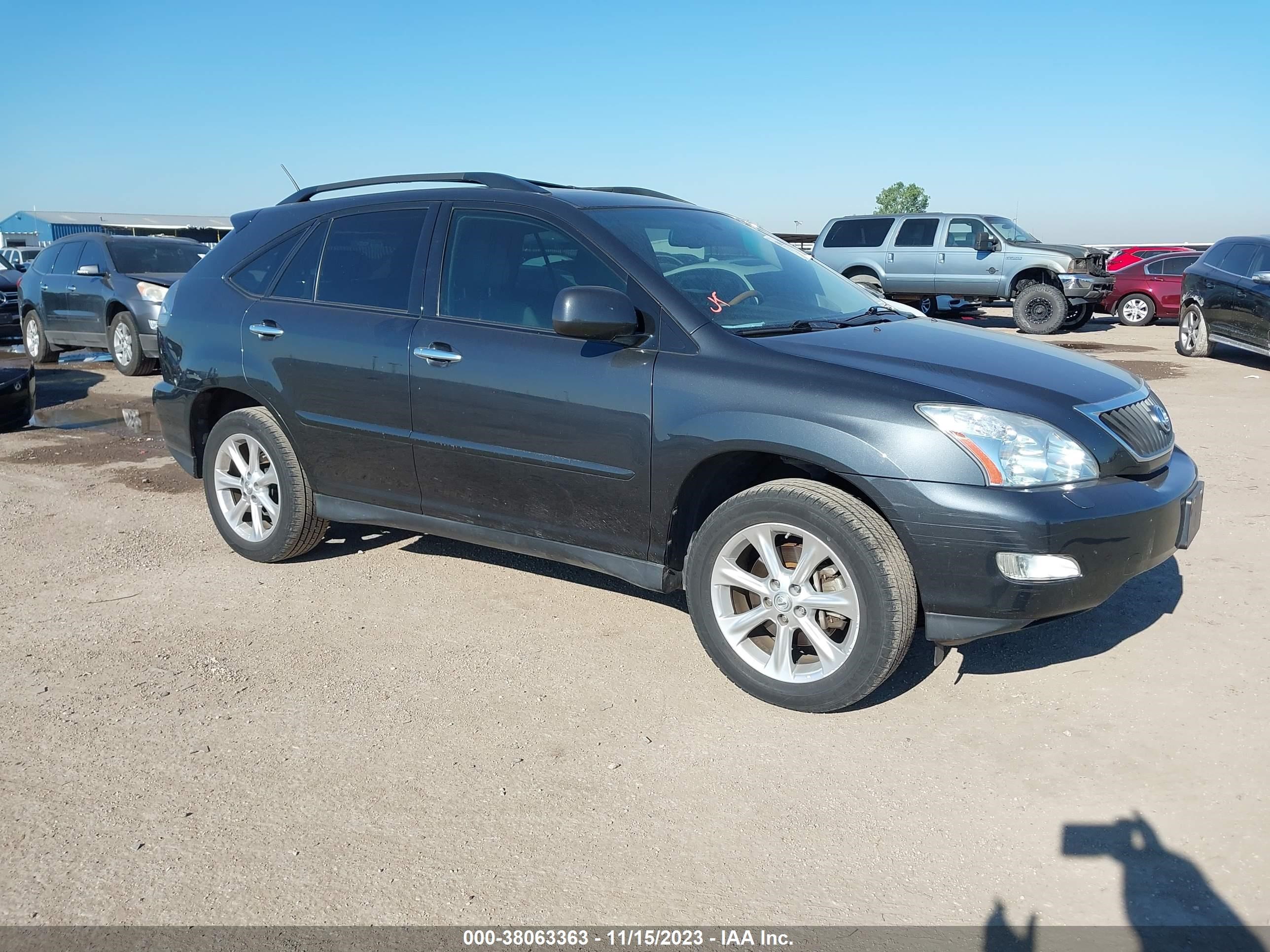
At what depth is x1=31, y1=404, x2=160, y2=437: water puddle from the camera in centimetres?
943

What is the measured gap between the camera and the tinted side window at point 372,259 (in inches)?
184

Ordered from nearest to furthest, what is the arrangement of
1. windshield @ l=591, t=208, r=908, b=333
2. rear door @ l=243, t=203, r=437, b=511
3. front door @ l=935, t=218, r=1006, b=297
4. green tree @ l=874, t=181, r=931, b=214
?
windshield @ l=591, t=208, r=908, b=333, rear door @ l=243, t=203, r=437, b=511, front door @ l=935, t=218, r=1006, b=297, green tree @ l=874, t=181, r=931, b=214

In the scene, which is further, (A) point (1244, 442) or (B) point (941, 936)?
(A) point (1244, 442)

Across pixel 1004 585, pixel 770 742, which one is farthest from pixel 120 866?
pixel 1004 585

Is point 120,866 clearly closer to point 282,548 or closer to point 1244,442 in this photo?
point 282,548

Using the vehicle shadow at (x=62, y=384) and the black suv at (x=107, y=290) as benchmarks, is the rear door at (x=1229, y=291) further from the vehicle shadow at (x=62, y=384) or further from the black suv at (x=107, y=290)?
the vehicle shadow at (x=62, y=384)

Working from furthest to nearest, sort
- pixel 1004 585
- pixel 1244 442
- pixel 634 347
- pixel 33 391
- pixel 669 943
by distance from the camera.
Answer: pixel 33 391, pixel 1244 442, pixel 634 347, pixel 1004 585, pixel 669 943

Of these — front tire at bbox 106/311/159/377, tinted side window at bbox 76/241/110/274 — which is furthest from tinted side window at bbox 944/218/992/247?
tinted side window at bbox 76/241/110/274

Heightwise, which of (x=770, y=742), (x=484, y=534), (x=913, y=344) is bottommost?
(x=770, y=742)

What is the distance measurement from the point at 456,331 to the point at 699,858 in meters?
2.44

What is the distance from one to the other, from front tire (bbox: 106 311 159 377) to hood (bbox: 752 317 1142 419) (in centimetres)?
1042

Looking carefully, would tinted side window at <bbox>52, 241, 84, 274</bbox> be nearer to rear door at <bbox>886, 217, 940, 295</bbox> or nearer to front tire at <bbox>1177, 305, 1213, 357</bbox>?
rear door at <bbox>886, 217, 940, 295</bbox>

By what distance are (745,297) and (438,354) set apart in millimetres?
1300

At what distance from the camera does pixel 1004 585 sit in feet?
10.9
